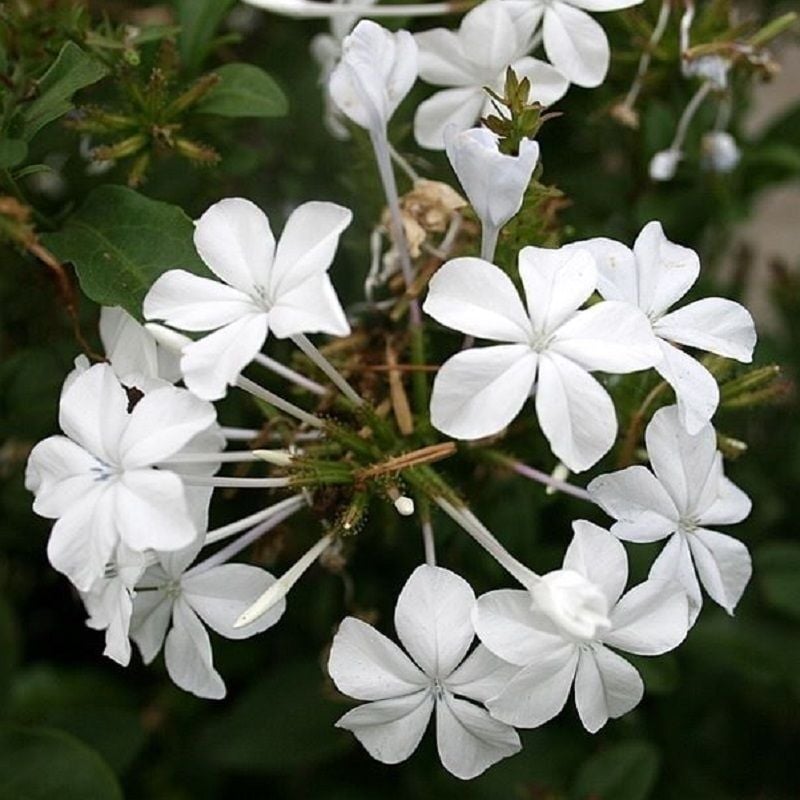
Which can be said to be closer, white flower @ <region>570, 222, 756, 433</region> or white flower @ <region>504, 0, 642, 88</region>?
white flower @ <region>570, 222, 756, 433</region>

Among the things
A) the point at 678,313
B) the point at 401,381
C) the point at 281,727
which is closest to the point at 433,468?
the point at 401,381

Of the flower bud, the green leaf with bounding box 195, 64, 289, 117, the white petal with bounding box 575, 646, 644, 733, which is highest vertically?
the green leaf with bounding box 195, 64, 289, 117

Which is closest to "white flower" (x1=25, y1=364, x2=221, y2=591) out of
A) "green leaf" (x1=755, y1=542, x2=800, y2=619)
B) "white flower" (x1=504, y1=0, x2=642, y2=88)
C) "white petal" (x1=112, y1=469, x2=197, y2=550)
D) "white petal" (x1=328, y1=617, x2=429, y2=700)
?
"white petal" (x1=112, y1=469, x2=197, y2=550)

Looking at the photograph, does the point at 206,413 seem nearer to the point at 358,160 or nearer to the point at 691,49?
the point at 358,160

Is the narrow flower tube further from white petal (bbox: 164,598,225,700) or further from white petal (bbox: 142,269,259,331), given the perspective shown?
white petal (bbox: 142,269,259,331)

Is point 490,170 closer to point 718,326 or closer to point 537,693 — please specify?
point 718,326

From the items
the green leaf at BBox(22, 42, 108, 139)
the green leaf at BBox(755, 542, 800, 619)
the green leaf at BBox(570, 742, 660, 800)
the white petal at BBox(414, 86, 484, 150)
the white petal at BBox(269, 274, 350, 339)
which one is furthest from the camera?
the green leaf at BBox(755, 542, 800, 619)

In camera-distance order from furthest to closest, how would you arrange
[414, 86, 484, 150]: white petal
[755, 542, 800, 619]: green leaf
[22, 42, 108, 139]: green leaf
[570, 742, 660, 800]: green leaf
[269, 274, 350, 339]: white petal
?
[755, 542, 800, 619]: green leaf → [570, 742, 660, 800]: green leaf → [414, 86, 484, 150]: white petal → [22, 42, 108, 139]: green leaf → [269, 274, 350, 339]: white petal

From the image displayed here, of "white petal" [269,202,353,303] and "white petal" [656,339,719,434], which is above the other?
"white petal" [269,202,353,303]
